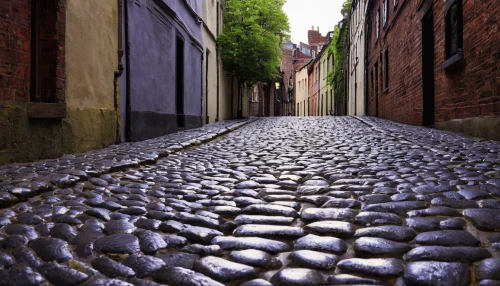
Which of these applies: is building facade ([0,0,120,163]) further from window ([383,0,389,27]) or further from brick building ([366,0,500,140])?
window ([383,0,389,27])

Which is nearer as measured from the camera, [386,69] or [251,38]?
[386,69]

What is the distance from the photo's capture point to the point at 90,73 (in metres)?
6.93

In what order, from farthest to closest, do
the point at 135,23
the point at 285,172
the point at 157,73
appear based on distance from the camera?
1. the point at 157,73
2. the point at 135,23
3. the point at 285,172

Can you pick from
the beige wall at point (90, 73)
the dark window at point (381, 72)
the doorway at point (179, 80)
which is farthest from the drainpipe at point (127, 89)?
the dark window at point (381, 72)

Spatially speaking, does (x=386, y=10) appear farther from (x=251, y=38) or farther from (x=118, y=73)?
(x=118, y=73)

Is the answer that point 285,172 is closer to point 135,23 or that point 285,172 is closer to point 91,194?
point 91,194

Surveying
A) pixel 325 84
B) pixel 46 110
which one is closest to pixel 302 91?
pixel 325 84

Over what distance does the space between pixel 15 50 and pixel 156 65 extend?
496cm

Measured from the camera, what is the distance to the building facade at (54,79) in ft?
16.7

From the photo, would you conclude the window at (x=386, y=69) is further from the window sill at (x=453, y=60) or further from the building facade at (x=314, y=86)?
the building facade at (x=314, y=86)

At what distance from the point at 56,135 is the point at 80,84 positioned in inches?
41.7

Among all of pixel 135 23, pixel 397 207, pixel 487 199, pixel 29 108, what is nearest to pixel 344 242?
pixel 397 207

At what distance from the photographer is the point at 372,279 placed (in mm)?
1847

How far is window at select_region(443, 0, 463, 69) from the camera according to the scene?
7.46 meters
